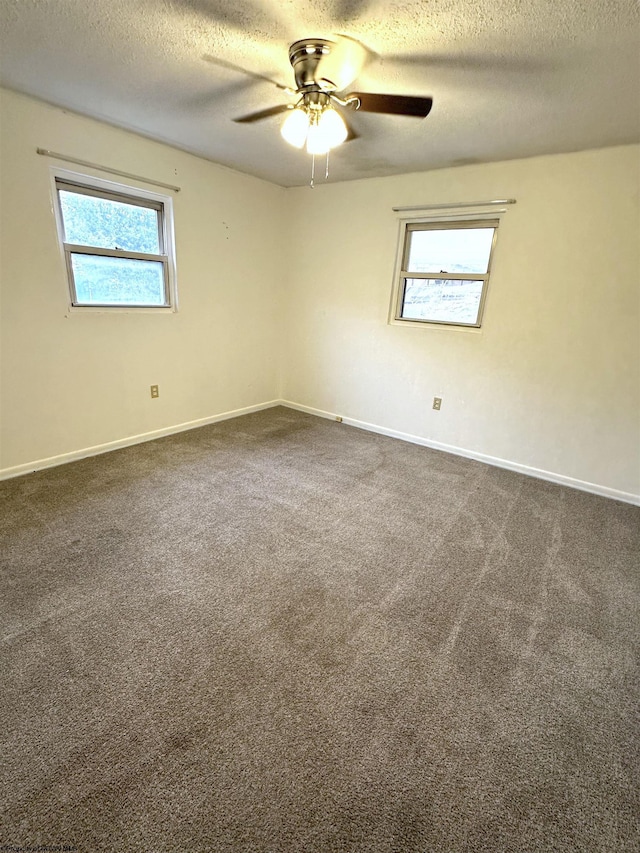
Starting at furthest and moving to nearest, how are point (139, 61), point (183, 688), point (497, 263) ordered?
point (497, 263)
point (139, 61)
point (183, 688)

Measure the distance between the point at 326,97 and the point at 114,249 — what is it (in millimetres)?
2012

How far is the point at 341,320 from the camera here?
13.6 ft

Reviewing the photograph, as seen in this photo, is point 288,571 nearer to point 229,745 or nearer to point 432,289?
point 229,745

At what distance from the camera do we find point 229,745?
1.23 m

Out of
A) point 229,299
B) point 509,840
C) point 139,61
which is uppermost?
point 139,61

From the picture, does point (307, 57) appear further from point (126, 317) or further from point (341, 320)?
point (341, 320)

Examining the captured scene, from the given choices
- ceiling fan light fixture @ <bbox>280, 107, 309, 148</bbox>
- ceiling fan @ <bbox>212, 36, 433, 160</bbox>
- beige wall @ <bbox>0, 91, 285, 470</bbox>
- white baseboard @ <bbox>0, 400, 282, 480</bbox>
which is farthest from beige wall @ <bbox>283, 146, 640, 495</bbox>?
ceiling fan light fixture @ <bbox>280, 107, 309, 148</bbox>

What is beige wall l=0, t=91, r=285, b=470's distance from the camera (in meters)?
2.51

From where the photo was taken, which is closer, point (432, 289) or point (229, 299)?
point (432, 289)

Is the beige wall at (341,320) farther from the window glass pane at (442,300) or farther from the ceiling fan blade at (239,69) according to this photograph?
the ceiling fan blade at (239,69)

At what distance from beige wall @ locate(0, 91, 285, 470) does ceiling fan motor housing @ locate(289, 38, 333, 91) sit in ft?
5.74

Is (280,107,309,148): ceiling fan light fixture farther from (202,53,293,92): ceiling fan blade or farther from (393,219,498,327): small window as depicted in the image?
(393,219,498,327): small window

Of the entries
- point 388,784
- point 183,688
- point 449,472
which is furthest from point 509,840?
point 449,472

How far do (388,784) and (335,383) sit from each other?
11.6ft
